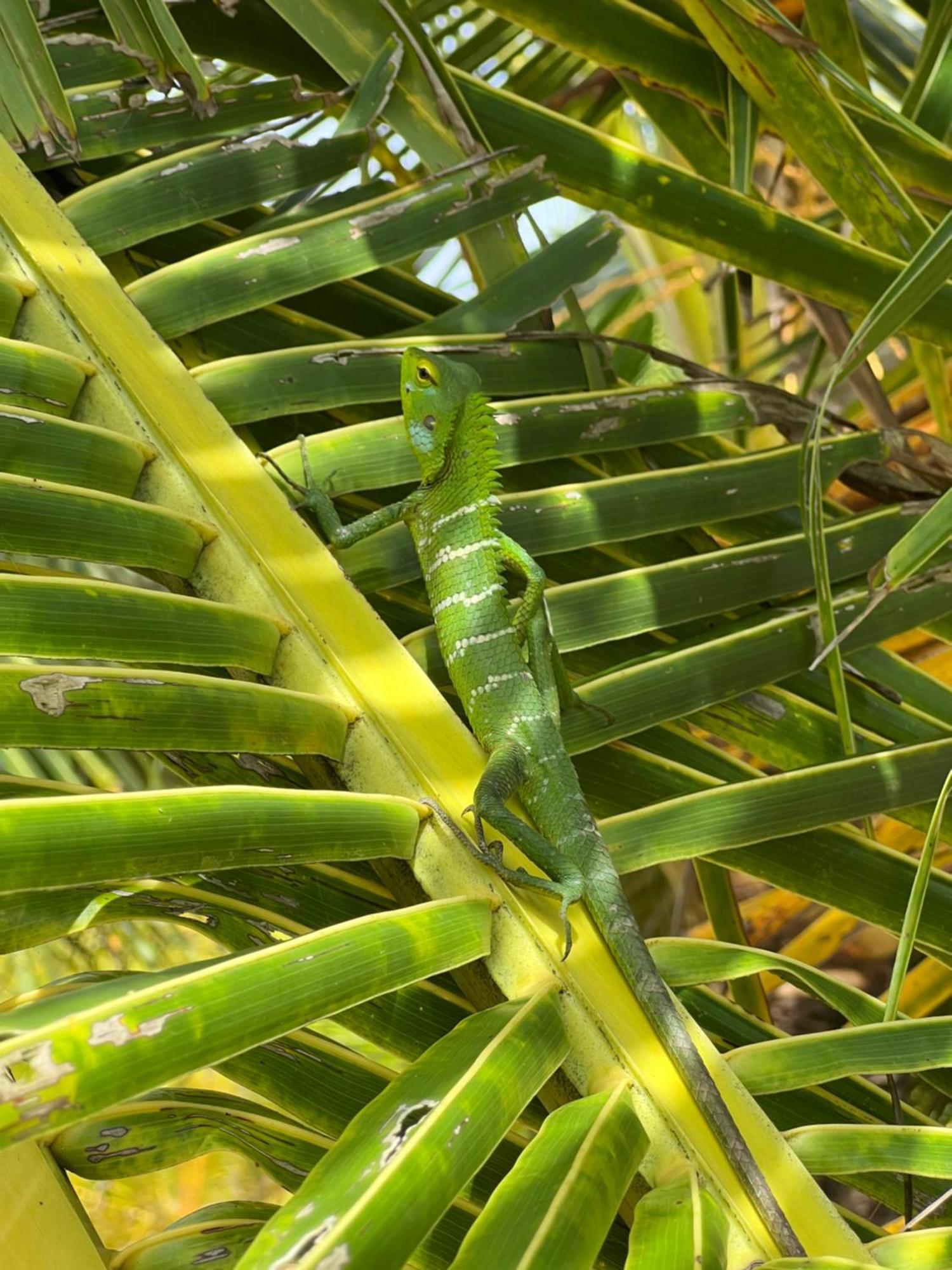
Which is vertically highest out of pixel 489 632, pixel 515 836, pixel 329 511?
pixel 329 511

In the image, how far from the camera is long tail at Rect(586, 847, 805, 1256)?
1.06m

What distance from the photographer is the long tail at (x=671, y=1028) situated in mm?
1057

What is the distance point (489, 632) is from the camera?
68.4 inches

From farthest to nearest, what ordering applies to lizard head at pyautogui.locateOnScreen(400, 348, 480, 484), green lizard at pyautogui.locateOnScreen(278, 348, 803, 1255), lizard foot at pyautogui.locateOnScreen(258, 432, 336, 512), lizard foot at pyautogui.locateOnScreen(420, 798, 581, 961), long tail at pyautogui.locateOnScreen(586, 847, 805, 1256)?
lizard head at pyautogui.locateOnScreen(400, 348, 480, 484)
lizard foot at pyautogui.locateOnScreen(258, 432, 336, 512)
green lizard at pyautogui.locateOnScreen(278, 348, 803, 1255)
lizard foot at pyautogui.locateOnScreen(420, 798, 581, 961)
long tail at pyautogui.locateOnScreen(586, 847, 805, 1256)

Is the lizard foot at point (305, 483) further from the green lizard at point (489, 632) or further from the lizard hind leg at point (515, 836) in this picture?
the lizard hind leg at point (515, 836)

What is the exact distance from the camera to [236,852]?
101 centimetres

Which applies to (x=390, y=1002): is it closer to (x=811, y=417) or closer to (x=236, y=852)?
(x=236, y=852)

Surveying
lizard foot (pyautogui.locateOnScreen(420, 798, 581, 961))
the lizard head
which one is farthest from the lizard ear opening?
lizard foot (pyautogui.locateOnScreen(420, 798, 581, 961))

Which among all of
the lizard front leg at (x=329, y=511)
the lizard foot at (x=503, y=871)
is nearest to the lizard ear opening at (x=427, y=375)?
the lizard front leg at (x=329, y=511)

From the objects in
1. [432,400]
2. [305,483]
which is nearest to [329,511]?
[305,483]

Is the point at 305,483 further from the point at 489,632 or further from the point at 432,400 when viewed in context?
the point at 489,632

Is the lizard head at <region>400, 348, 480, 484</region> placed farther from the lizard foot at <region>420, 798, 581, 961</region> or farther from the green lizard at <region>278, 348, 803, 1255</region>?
the lizard foot at <region>420, 798, 581, 961</region>

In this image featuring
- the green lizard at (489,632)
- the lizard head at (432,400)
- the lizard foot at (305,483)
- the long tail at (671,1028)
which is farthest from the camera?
the lizard head at (432,400)

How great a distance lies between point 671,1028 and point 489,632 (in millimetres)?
721
